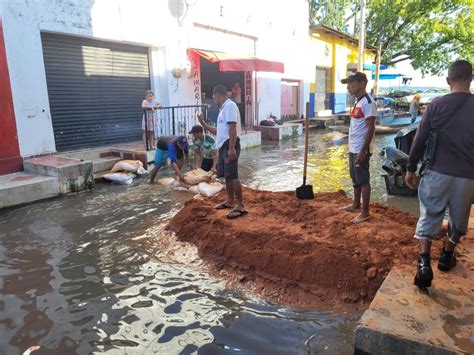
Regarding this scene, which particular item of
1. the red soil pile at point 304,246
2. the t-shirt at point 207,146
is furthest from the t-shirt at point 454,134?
the t-shirt at point 207,146

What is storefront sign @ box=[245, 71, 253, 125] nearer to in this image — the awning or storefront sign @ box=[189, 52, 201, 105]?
the awning

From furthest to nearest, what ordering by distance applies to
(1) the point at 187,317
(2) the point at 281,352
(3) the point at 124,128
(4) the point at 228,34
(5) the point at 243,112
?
(5) the point at 243,112, (4) the point at 228,34, (3) the point at 124,128, (1) the point at 187,317, (2) the point at 281,352

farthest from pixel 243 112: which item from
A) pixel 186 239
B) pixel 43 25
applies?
pixel 186 239

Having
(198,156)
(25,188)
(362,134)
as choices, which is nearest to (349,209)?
(362,134)

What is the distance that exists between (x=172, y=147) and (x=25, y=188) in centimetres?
255

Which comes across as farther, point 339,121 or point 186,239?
point 339,121

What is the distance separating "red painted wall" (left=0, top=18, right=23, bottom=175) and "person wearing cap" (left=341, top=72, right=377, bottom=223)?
248 inches

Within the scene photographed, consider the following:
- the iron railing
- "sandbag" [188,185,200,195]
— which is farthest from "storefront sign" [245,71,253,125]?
"sandbag" [188,185,200,195]

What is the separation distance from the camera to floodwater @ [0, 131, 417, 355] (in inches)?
112

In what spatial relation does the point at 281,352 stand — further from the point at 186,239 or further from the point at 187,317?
the point at 186,239

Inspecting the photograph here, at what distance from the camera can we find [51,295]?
3553mm

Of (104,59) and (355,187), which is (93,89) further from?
(355,187)

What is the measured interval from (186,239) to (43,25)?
6086mm

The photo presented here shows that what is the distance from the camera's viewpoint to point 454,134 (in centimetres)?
279
